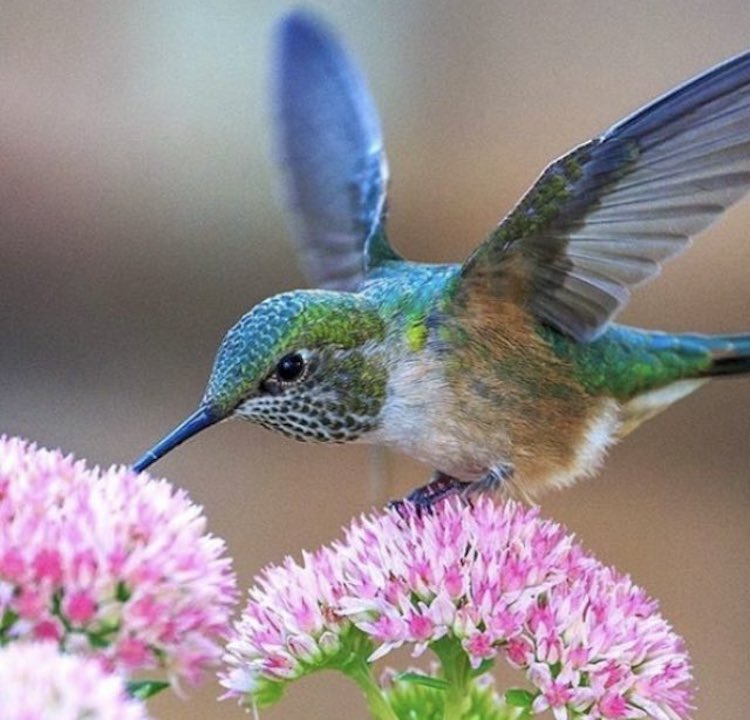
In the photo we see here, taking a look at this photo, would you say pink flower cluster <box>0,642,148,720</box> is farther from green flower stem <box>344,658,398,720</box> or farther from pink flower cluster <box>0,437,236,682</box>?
green flower stem <box>344,658,398,720</box>

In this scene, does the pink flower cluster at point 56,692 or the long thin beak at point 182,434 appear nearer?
the pink flower cluster at point 56,692

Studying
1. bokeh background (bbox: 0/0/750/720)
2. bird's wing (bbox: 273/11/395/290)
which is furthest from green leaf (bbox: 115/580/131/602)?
bokeh background (bbox: 0/0/750/720)

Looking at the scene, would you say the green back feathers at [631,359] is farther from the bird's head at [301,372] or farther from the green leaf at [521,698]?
the green leaf at [521,698]

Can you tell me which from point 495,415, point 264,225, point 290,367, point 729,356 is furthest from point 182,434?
point 264,225

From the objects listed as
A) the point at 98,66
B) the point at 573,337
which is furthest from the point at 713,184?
the point at 98,66

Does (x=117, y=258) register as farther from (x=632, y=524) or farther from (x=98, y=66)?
(x=632, y=524)

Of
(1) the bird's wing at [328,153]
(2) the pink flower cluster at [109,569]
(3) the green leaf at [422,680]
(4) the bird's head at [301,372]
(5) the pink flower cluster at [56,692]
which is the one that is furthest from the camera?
(1) the bird's wing at [328,153]

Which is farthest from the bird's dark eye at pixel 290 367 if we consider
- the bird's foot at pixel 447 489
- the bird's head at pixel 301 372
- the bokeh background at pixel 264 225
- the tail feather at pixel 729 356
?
the bokeh background at pixel 264 225
